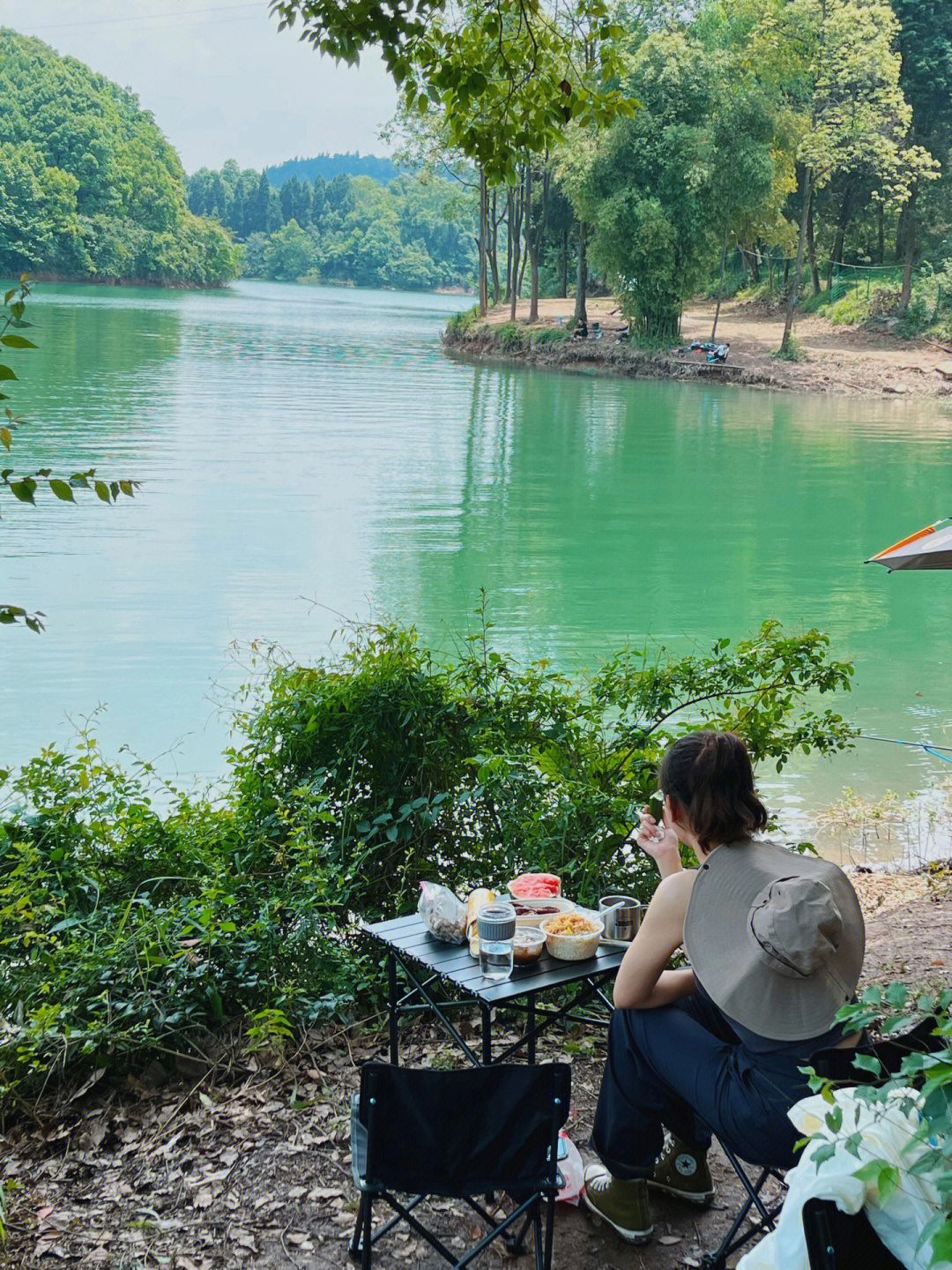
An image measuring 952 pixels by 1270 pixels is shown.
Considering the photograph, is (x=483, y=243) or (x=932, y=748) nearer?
(x=932, y=748)

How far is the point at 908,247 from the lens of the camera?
1432 inches

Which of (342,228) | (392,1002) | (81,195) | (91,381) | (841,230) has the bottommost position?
(392,1002)

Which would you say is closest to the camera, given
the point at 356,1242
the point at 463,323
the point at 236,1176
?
the point at 356,1242

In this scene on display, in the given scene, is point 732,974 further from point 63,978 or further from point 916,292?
point 916,292

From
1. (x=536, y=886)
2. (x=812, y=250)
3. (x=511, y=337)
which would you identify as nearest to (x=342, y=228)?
(x=812, y=250)

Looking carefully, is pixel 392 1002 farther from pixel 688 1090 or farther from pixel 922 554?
pixel 922 554

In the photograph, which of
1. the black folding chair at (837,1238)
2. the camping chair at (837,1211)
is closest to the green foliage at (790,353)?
the camping chair at (837,1211)

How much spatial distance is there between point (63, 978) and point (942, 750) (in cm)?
535

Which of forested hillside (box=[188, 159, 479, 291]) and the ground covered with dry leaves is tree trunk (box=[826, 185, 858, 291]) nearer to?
the ground covered with dry leaves

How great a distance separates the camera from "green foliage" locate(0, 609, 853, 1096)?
131 inches

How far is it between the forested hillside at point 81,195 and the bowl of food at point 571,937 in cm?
7331

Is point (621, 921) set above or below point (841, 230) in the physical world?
below

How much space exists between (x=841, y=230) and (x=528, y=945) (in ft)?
140

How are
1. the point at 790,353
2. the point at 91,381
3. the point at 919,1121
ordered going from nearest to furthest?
1. the point at 919,1121
2. the point at 91,381
3. the point at 790,353
